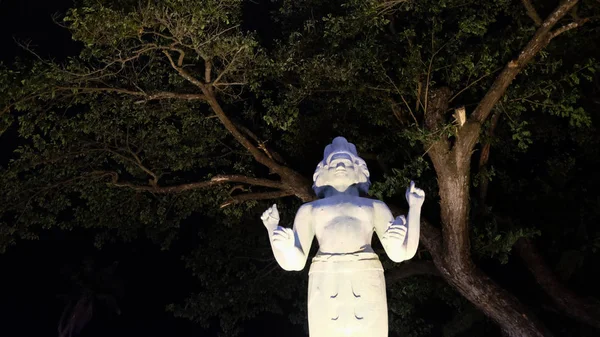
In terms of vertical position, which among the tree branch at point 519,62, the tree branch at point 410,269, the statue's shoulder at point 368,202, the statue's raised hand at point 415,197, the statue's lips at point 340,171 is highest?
the tree branch at point 519,62

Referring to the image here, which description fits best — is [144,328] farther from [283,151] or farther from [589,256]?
[589,256]

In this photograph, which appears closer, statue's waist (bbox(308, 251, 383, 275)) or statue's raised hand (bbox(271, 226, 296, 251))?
statue's waist (bbox(308, 251, 383, 275))

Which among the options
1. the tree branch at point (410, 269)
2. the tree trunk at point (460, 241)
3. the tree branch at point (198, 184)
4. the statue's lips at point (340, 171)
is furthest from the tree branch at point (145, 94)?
the tree branch at point (410, 269)

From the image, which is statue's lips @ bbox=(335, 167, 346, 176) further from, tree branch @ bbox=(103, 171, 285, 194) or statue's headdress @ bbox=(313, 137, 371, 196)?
tree branch @ bbox=(103, 171, 285, 194)

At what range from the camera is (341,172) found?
532 centimetres

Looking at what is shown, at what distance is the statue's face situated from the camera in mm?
5332

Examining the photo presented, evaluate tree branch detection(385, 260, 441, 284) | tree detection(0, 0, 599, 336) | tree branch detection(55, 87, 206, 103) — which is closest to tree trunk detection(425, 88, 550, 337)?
tree detection(0, 0, 599, 336)

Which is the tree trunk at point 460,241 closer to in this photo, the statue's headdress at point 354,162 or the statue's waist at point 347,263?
the statue's headdress at point 354,162

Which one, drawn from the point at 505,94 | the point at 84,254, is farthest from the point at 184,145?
the point at 84,254

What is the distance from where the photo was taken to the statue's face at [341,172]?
17.5 feet

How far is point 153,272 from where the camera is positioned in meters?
24.2

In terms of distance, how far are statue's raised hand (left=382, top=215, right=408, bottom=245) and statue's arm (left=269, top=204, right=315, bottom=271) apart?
0.73 metres

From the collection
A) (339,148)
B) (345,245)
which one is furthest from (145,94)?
(345,245)

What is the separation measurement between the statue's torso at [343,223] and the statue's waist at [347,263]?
75 mm
